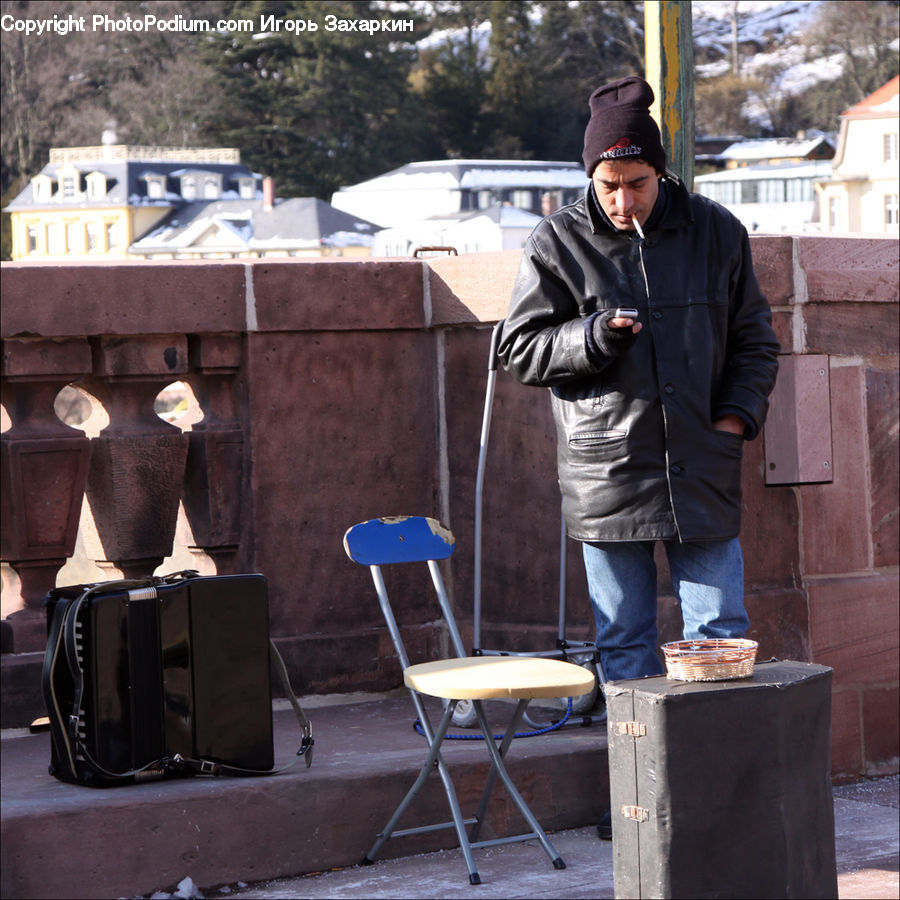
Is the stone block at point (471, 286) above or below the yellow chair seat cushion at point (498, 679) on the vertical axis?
above

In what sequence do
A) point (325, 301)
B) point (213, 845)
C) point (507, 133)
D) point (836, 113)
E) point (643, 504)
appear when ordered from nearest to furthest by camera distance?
point (643, 504), point (213, 845), point (325, 301), point (507, 133), point (836, 113)

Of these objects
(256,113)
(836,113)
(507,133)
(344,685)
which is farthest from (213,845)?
(836,113)

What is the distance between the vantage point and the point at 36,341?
4.37 meters

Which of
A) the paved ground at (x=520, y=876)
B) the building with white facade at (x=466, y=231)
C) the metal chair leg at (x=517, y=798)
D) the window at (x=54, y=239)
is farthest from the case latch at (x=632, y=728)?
the window at (x=54, y=239)

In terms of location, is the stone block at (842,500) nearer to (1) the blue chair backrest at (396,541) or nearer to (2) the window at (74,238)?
(1) the blue chair backrest at (396,541)

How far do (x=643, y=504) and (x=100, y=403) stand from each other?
1634 mm

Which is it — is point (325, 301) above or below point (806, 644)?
above

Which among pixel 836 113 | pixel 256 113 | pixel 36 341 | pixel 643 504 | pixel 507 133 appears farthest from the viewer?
pixel 836 113

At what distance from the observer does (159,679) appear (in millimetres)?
3895

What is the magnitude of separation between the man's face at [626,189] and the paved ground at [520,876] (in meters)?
1.44

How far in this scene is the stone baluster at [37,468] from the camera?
4363 mm

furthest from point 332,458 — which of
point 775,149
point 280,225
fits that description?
point 775,149

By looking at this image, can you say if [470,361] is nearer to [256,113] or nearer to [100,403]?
[100,403]

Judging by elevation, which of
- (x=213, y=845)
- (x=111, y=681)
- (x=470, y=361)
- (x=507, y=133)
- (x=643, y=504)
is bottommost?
(x=213, y=845)
